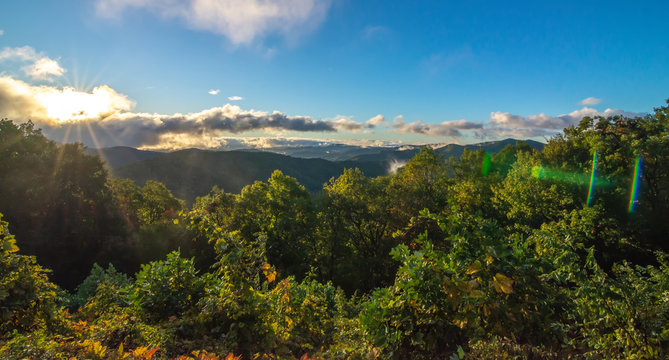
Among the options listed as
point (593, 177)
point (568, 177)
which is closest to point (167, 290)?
point (568, 177)

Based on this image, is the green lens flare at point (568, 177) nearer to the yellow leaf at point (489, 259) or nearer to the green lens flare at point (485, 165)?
the yellow leaf at point (489, 259)

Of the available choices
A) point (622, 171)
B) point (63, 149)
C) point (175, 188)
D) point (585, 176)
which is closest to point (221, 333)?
point (585, 176)

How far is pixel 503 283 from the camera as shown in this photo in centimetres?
334

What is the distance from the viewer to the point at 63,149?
2566cm

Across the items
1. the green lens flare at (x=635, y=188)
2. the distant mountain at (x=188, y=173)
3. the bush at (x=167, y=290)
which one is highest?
the green lens flare at (x=635, y=188)

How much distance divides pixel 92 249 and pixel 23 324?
22289mm

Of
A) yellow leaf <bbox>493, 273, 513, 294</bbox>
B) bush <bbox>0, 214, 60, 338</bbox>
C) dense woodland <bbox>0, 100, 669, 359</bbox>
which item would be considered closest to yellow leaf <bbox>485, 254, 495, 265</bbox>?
dense woodland <bbox>0, 100, 669, 359</bbox>

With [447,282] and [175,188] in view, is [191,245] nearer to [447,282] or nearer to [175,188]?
[447,282]

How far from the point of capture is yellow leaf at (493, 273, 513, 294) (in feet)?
10.7

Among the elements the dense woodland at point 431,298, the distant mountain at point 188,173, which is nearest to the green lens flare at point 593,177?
the dense woodland at point 431,298

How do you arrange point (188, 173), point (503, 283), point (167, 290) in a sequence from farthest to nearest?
point (188, 173)
point (167, 290)
point (503, 283)

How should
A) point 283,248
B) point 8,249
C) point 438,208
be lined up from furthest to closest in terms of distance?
1. point 438,208
2. point 283,248
3. point 8,249

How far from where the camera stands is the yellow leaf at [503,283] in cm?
327

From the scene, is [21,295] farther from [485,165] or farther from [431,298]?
[485,165]
